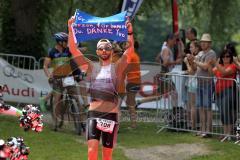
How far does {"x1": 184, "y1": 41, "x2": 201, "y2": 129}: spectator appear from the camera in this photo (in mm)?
12433

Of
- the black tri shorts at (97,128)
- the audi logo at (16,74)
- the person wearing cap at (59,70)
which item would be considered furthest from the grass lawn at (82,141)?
the black tri shorts at (97,128)

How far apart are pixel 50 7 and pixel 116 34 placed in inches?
354

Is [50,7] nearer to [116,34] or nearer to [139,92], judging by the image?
[139,92]

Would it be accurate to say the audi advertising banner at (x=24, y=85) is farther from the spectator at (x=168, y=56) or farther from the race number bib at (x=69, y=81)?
the race number bib at (x=69, y=81)

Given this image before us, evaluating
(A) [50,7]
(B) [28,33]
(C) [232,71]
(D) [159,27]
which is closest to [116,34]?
(C) [232,71]

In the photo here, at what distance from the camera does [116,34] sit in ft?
30.9

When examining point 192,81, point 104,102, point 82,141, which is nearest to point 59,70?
point 82,141

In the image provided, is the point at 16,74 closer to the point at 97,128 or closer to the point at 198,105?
the point at 198,105

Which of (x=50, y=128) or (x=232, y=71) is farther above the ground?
(x=232, y=71)

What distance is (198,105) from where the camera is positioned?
40.4 ft

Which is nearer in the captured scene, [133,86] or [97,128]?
[97,128]

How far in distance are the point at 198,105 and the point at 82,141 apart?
2413mm

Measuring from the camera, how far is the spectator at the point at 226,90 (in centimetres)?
1173

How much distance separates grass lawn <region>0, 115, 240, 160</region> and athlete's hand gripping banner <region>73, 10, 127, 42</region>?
6.52 ft
